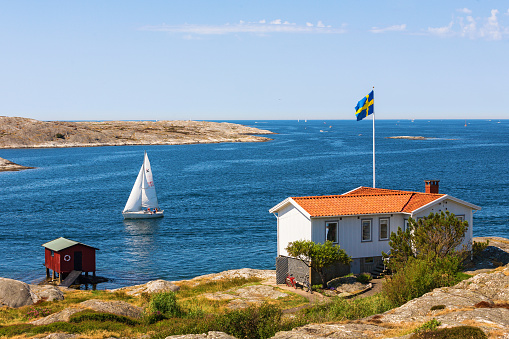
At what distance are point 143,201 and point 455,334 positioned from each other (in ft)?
215

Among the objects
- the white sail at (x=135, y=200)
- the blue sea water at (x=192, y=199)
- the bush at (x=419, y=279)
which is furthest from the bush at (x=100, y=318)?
the white sail at (x=135, y=200)

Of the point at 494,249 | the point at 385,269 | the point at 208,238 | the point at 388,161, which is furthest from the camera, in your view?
the point at 388,161

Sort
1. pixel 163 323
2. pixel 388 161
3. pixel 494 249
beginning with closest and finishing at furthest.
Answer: pixel 163 323
pixel 494 249
pixel 388 161

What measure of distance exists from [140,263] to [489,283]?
35.5 metres

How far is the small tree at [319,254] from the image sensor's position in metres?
35.1

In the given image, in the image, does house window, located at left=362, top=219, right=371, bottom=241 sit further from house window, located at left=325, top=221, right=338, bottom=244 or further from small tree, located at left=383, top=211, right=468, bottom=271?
small tree, located at left=383, top=211, right=468, bottom=271

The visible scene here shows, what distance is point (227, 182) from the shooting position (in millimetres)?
113125

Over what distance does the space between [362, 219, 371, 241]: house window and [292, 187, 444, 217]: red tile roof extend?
0.78 m

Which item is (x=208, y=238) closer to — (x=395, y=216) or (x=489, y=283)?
(x=395, y=216)

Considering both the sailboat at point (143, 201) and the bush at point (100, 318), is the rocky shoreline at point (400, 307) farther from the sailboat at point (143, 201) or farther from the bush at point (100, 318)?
the sailboat at point (143, 201)

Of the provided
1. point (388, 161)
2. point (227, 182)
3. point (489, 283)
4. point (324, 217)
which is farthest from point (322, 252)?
point (388, 161)

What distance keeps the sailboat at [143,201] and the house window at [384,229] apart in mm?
45265

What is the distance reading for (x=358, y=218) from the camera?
37625mm

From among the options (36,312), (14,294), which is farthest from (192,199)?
(36,312)
